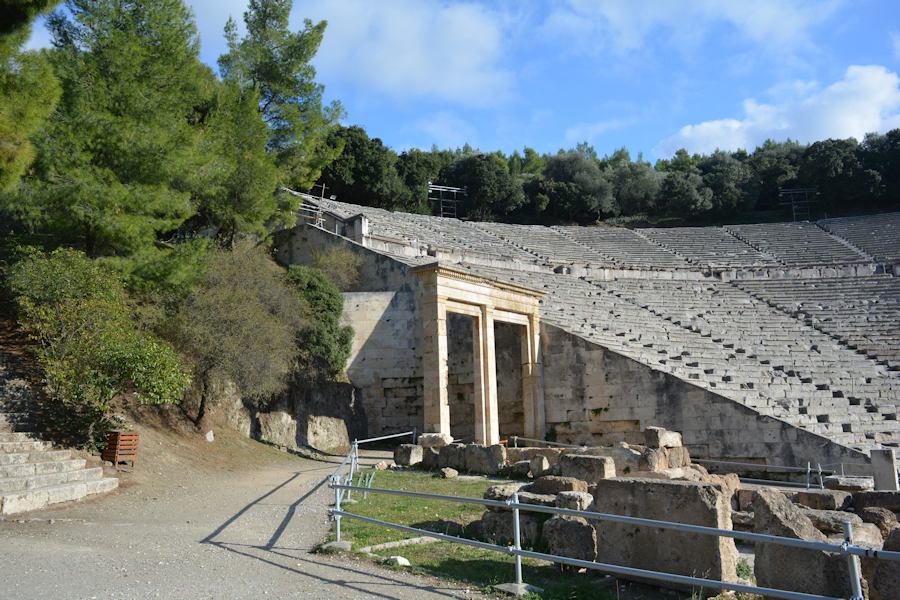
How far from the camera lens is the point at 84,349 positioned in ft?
38.8

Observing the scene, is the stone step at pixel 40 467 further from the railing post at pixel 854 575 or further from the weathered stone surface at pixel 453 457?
the railing post at pixel 854 575

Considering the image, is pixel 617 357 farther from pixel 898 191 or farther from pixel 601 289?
pixel 898 191

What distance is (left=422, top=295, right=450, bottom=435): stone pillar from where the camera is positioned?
17672 mm

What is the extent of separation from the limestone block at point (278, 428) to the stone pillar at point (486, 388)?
4776mm

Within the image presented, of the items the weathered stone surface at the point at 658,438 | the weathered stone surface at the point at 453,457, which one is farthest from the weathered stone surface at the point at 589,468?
the weathered stone surface at the point at 453,457

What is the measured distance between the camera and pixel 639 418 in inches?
729

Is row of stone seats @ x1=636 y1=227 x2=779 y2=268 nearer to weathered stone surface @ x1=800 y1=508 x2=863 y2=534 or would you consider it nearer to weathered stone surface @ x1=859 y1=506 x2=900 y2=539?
weathered stone surface @ x1=859 y1=506 x2=900 y2=539

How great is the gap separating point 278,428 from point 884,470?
13.3 m

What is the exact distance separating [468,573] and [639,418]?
12.7 meters

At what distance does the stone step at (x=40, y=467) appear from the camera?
986cm

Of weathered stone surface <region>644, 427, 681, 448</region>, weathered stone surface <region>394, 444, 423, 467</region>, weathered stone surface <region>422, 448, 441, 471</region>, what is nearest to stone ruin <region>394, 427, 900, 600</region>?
weathered stone surface <region>644, 427, 681, 448</region>

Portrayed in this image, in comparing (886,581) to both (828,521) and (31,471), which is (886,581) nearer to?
(828,521)

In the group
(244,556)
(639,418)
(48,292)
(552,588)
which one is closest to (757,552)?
(552,588)

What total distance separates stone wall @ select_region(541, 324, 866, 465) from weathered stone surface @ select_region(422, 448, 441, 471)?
578 centimetres
